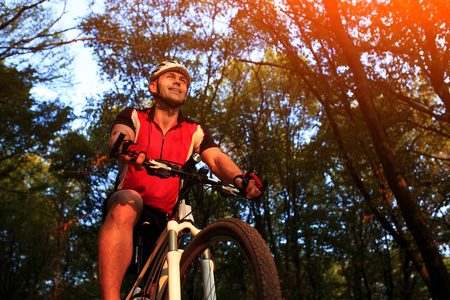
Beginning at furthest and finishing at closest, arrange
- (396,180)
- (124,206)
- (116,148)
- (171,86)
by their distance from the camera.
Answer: (396,180) → (171,86) → (124,206) → (116,148)

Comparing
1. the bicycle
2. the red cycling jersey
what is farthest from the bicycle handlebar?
the red cycling jersey

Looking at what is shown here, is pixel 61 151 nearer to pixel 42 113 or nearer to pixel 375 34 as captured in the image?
pixel 42 113

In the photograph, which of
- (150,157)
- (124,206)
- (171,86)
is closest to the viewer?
(124,206)

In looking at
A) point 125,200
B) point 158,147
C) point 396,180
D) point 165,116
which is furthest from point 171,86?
point 396,180

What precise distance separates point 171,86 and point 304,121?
513 inches

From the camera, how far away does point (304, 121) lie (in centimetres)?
1563

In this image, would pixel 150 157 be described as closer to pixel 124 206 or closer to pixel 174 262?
pixel 124 206

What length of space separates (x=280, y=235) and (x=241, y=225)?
13354 mm

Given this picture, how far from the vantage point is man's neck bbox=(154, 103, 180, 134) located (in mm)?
3102

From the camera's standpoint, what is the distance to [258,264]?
68.3 inches

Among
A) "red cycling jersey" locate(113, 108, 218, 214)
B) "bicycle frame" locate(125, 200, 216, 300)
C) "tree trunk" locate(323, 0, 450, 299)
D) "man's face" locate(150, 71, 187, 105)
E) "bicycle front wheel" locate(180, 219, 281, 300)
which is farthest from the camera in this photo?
"tree trunk" locate(323, 0, 450, 299)

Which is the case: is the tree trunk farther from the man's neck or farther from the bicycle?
the bicycle

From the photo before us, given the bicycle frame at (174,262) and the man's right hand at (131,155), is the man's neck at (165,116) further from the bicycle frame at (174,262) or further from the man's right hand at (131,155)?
the man's right hand at (131,155)

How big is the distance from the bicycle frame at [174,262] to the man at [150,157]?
18cm
